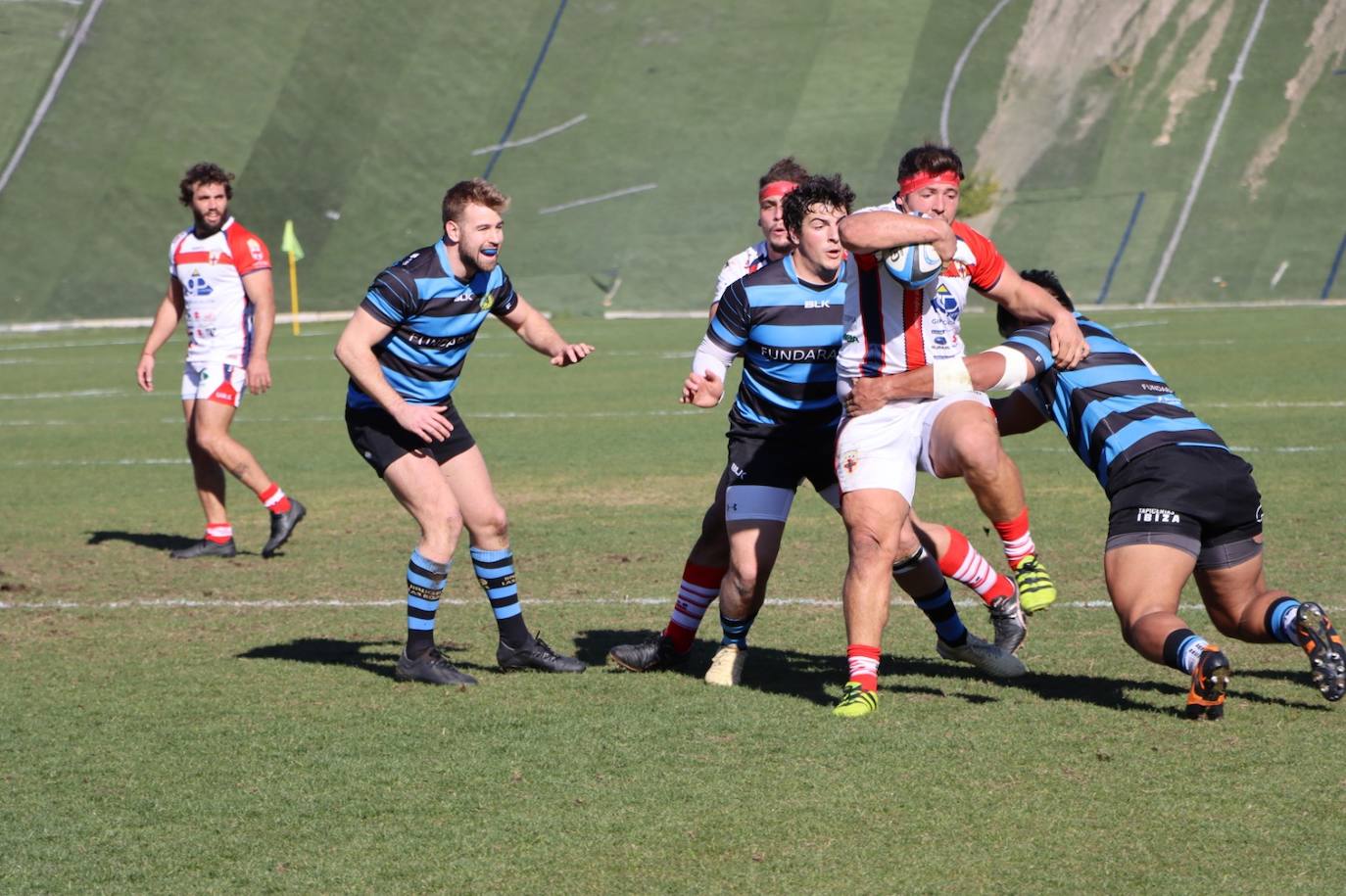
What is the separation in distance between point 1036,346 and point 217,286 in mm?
6731

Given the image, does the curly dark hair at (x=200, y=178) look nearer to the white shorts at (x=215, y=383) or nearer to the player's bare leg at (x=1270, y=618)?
the white shorts at (x=215, y=383)

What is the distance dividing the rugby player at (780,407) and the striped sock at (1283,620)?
121 cm

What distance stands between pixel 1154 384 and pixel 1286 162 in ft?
130

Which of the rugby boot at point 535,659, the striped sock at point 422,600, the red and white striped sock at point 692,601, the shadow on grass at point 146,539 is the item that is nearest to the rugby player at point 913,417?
the red and white striped sock at point 692,601

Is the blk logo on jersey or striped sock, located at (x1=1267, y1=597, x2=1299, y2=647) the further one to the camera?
the blk logo on jersey

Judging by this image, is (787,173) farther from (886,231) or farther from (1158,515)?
(1158,515)

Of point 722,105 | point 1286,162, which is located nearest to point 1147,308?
point 1286,162

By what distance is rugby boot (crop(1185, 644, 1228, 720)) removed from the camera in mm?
5859

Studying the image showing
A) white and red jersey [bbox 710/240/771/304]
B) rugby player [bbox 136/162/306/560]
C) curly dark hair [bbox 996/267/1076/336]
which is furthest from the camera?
rugby player [bbox 136/162/306/560]

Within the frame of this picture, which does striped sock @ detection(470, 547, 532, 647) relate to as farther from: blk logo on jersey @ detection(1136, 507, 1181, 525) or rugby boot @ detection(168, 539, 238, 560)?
rugby boot @ detection(168, 539, 238, 560)

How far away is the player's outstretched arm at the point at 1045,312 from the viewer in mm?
6539

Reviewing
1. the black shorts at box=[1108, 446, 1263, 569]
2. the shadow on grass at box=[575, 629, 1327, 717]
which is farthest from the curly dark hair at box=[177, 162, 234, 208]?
the black shorts at box=[1108, 446, 1263, 569]

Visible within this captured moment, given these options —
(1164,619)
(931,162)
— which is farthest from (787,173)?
(1164,619)

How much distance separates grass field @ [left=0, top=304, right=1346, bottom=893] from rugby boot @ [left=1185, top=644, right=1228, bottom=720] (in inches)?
5.2
